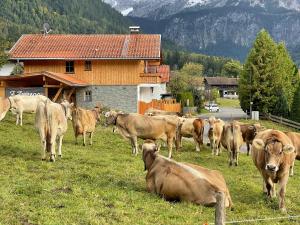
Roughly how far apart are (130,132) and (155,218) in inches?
388

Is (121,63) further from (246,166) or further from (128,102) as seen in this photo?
(246,166)

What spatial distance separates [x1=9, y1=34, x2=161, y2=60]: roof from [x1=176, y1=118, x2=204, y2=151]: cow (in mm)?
17884

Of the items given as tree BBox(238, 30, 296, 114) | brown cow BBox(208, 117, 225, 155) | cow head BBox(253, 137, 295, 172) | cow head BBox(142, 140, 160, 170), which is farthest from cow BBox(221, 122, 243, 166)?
tree BBox(238, 30, 296, 114)

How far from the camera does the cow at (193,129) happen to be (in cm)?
2272

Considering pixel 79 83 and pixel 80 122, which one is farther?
pixel 79 83

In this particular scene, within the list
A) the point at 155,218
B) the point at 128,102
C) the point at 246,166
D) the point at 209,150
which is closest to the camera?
the point at 155,218

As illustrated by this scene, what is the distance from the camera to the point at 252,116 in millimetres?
56781

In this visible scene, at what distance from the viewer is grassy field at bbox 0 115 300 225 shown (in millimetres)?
9133

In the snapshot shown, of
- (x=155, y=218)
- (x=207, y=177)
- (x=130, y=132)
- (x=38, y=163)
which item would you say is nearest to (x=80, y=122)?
(x=130, y=132)

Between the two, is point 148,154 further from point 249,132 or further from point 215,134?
point 249,132

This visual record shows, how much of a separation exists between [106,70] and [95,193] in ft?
105

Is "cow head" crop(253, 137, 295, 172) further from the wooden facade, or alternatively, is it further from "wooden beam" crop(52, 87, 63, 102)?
the wooden facade

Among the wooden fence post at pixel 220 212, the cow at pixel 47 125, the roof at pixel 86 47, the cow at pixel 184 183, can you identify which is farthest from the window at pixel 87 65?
the wooden fence post at pixel 220 212

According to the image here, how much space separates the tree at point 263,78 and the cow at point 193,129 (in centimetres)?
3602
